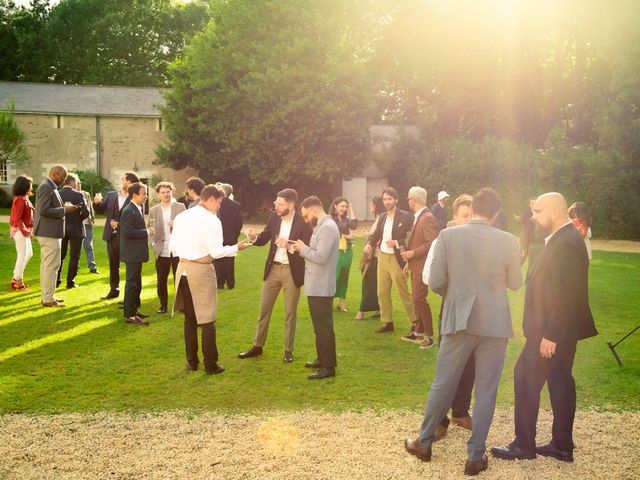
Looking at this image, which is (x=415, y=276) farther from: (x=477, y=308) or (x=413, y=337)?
(x=477, y=308)

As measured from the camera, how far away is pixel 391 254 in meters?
9.25

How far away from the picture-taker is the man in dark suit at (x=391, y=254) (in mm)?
9203

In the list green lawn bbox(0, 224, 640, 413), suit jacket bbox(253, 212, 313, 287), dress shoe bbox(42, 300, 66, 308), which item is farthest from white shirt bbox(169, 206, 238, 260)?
dress shoe bbox(42, 300, 66, 308)

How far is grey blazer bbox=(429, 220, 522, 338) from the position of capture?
481 cm

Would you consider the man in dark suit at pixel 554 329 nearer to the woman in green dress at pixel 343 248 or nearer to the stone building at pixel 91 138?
the woman in green dress at pixel 343 248

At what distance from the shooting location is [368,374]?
741cm

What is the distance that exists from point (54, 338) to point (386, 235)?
4.95 m

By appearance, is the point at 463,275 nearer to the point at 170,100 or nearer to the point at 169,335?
the point at 169,335

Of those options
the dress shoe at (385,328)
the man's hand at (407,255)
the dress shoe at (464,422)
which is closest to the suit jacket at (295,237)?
the man's hand at (407,255)

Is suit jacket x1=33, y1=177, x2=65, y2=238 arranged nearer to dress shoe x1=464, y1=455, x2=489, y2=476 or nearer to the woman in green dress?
the woman in green dress

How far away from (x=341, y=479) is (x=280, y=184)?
2970 cm

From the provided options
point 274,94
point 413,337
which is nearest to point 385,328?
point 413,337

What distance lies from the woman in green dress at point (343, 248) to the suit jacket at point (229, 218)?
7.00 ft

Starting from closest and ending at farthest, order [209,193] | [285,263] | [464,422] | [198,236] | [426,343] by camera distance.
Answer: [464,422]
[198,236]
[209,193]
[285,263]
[426,343]
